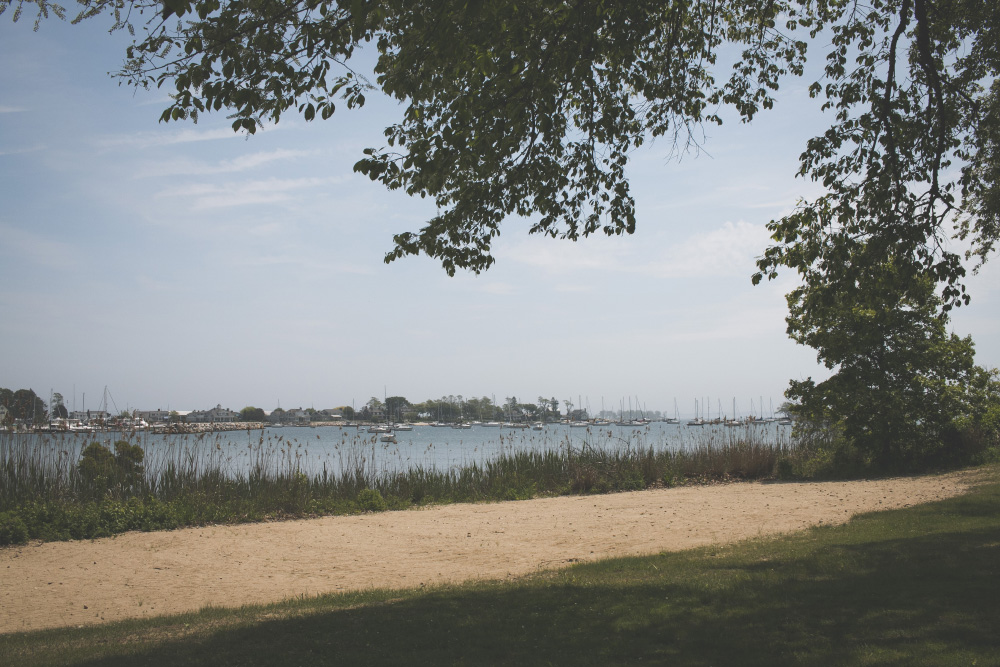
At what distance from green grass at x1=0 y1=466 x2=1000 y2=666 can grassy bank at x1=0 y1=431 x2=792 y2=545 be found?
5698 millimetres

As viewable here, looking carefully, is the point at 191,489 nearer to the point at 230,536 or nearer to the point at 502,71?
the point at 230,536

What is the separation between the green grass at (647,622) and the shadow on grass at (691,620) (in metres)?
0.02

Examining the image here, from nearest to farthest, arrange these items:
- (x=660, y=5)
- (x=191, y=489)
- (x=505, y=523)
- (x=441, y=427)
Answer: (x=660, y=5) → (x=505, y=523) → (x=191, y=489) → (x=441, y=427)

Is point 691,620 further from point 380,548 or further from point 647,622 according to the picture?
point 380,548

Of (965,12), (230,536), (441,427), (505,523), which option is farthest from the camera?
(441,427)

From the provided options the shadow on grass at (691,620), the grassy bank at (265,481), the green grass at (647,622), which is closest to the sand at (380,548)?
the grassy bank at (265,481)

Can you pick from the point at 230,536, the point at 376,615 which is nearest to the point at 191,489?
the point at 230,536

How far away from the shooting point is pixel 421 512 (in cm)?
1295

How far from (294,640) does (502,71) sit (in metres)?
4.90

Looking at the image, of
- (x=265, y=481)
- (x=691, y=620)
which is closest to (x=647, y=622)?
(x=691, y=620)

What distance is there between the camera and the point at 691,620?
4.88 meters

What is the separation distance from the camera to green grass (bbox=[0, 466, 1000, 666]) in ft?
13.7

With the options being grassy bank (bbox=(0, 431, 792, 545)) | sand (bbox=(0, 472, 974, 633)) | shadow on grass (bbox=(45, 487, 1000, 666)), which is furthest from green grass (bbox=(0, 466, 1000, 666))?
grassy bank (bbox=(0, 431, 792, 545))

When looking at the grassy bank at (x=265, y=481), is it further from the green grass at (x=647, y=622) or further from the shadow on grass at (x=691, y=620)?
the shadow on grass at (x=691, y=620)
